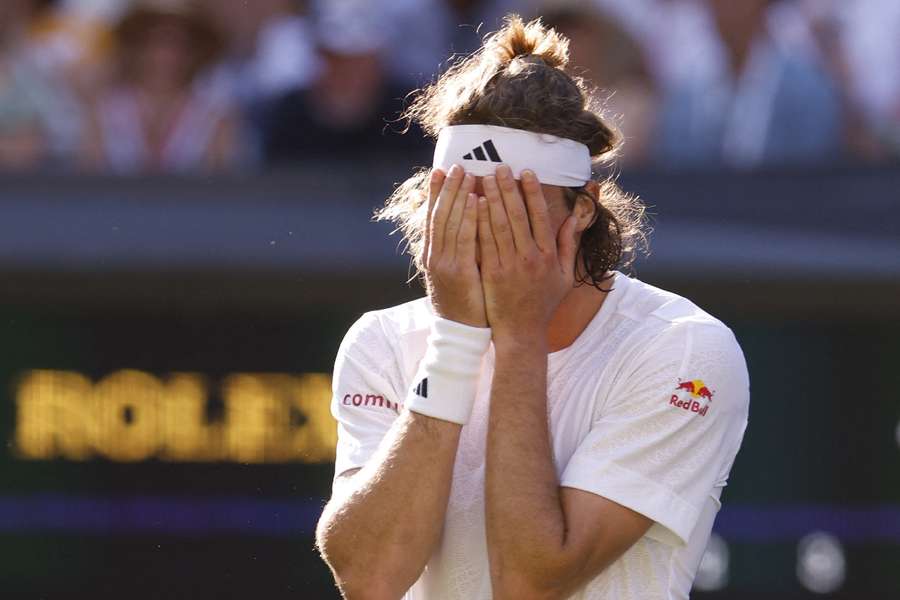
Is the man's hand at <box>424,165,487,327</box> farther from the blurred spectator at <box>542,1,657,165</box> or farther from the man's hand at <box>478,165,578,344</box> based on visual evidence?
the blurred spectator at <box>542,1,657,165</box>

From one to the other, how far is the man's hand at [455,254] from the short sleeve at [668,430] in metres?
0.29

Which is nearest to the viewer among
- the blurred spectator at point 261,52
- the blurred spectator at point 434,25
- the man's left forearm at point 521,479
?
the man's left forearm at point 521,479

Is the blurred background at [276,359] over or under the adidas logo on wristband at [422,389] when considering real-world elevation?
under

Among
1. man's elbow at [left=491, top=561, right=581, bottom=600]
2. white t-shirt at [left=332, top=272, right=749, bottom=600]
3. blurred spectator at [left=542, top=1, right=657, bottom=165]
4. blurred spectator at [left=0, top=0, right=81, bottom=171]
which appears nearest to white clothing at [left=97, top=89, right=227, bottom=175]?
blurred spectator at [left=0, top=0, right=81, bottom=171]

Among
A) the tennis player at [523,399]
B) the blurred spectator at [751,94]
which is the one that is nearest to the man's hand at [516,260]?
the tennis player at [523,399]

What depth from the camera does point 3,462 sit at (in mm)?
5672

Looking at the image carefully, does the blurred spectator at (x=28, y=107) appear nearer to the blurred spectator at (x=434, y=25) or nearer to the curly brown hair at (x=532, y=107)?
the blurred spectator at (x=434, y=25)

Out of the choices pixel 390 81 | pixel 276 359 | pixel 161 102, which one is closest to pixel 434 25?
pixel 390 81

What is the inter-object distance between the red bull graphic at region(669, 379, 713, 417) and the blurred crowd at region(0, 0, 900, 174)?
3603mm

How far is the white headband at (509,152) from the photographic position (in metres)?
2.77

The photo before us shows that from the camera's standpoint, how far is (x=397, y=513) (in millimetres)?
2600

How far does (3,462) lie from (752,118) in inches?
129

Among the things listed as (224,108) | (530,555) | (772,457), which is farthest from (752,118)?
(530,555)

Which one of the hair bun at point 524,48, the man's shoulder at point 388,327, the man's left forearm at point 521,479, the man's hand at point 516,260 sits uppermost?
the hair bun at point 524,48
